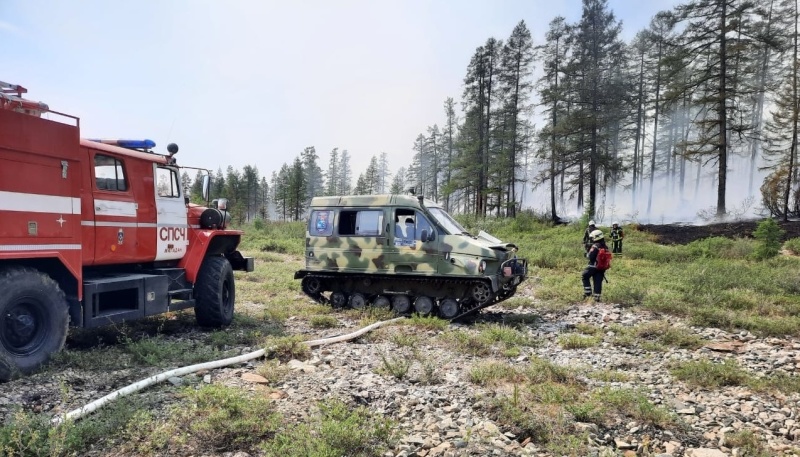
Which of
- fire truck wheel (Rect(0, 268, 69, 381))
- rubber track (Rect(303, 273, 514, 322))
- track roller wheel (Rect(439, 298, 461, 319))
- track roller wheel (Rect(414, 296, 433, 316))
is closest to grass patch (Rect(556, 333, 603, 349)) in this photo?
rubber track (Rect(303, 273, 514, 322))

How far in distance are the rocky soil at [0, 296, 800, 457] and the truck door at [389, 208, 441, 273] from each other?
2.35m

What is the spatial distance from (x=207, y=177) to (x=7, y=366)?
12.5 feet

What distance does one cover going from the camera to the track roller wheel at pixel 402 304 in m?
9.65

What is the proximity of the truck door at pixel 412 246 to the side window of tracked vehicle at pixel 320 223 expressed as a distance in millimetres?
1587

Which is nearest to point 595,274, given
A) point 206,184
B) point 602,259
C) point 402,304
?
point 602,259

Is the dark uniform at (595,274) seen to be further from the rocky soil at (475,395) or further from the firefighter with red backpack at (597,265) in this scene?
the rocky soil at (475,395)

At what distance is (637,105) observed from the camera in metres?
36.6

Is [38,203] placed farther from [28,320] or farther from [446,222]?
[446,222]

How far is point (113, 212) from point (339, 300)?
16.4ft

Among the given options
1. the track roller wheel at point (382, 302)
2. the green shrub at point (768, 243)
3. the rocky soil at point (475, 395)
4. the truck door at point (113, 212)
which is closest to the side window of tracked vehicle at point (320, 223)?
the track roller wheel at point (382, 302)

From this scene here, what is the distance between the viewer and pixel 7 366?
4.83m

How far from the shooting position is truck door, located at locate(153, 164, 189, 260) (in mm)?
7250

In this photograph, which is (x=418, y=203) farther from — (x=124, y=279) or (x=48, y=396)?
(x=48, y=396)

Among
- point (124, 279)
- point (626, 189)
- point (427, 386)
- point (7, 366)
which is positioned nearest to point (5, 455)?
point (7, 366)
